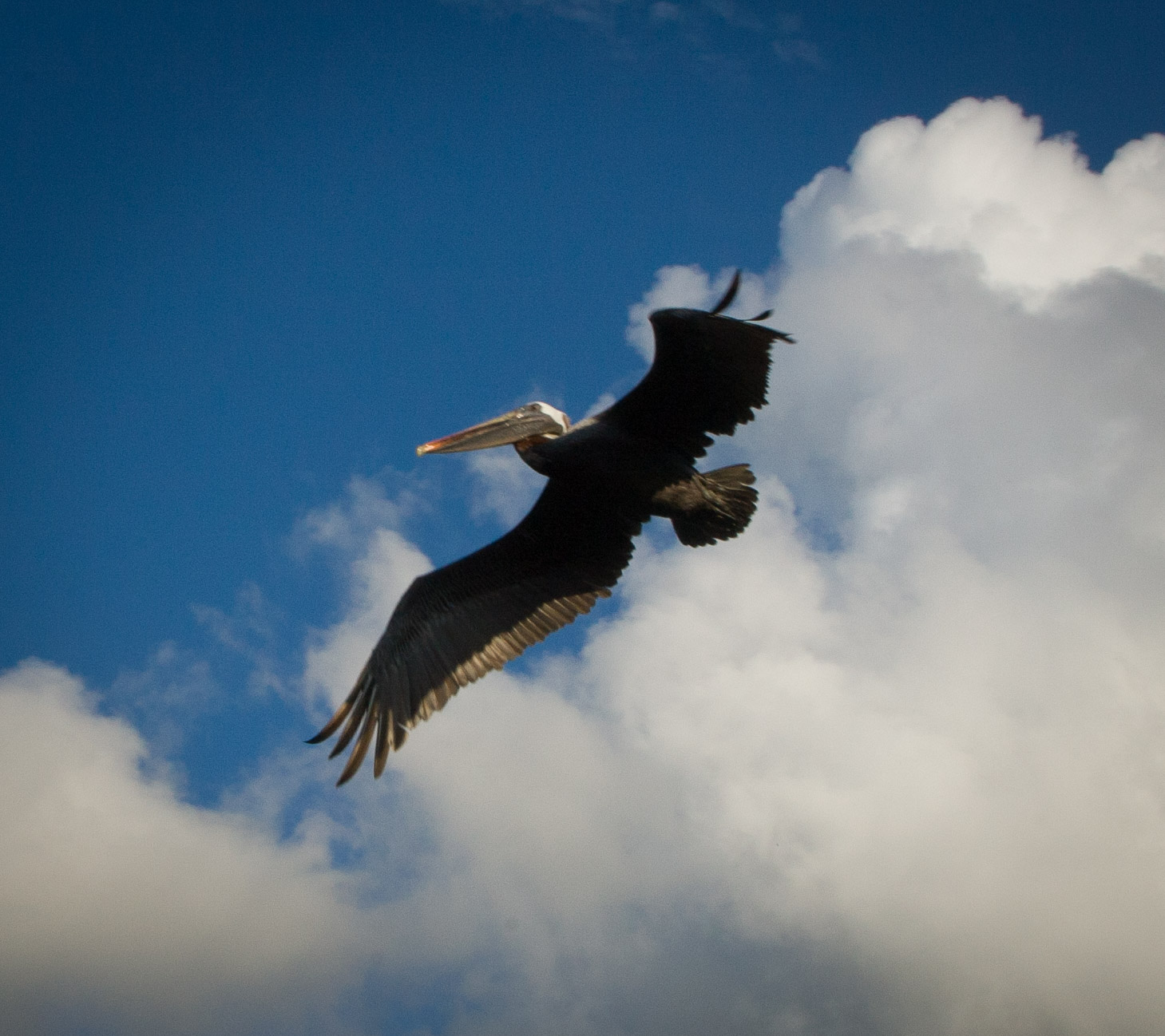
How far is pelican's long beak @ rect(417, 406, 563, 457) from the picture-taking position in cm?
982

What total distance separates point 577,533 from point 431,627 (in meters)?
1.65

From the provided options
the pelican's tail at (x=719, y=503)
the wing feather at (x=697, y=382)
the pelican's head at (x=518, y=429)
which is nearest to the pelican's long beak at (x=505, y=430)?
the pelican's head at (x=518, y=429)

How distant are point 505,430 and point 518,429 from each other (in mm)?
125

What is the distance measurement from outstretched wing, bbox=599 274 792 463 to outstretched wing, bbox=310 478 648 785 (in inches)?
39.2

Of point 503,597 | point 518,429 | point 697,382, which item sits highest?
point 518,429

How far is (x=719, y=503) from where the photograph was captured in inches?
364

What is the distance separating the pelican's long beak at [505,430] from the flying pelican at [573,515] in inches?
0.4

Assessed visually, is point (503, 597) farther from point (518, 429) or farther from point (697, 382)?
point (697, 382)

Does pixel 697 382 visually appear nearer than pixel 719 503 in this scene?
Yes

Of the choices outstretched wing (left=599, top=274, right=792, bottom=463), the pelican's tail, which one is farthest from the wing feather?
the pelican's tail

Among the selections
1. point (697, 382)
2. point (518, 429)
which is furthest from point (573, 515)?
point (697, 382)

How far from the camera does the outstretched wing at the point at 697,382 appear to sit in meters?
8.14

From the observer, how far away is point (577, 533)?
10.1 meters

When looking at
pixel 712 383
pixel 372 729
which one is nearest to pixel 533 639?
pixel 372 729
